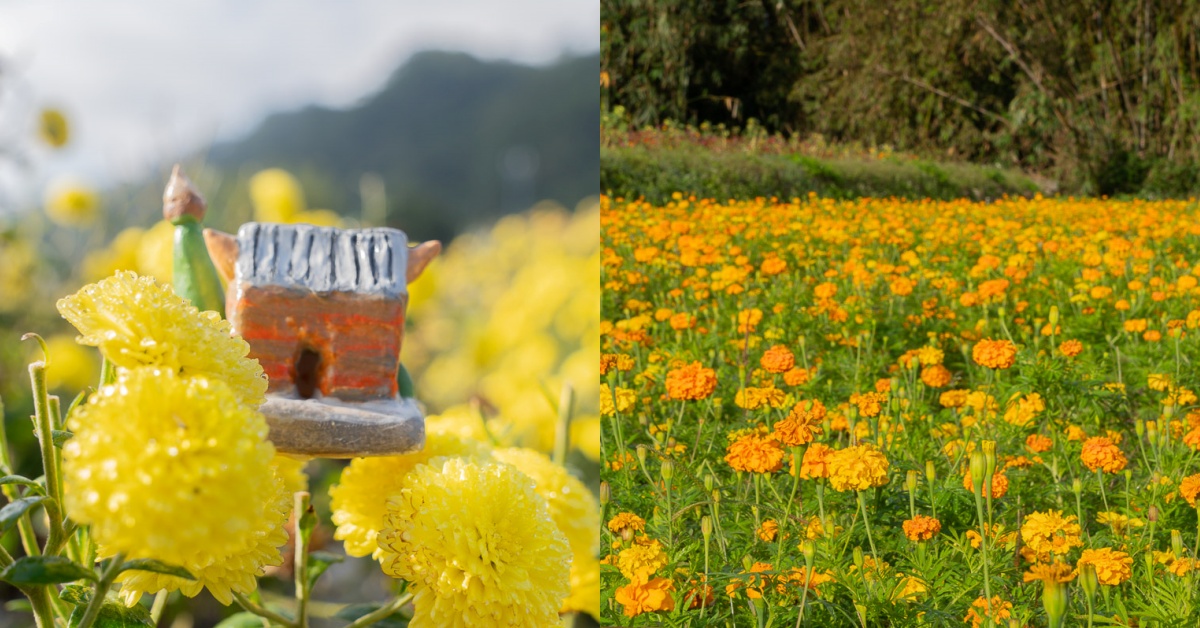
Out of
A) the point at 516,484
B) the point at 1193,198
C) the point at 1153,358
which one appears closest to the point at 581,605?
the point at 516,484

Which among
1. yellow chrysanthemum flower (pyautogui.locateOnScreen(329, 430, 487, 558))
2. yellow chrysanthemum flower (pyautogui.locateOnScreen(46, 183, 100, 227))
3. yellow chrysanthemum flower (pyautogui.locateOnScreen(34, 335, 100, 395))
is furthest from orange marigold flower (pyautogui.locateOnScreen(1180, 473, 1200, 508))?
yellow chrysanthemum flower (pyautogui.locateOnScreen(46, 183, 100, 227))

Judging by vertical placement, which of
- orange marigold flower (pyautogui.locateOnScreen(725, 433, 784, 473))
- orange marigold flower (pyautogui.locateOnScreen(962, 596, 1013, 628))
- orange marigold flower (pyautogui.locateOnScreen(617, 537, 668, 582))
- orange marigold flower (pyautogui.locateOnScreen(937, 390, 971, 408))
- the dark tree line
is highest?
the dark tree line

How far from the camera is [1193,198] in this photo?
1.84 metres

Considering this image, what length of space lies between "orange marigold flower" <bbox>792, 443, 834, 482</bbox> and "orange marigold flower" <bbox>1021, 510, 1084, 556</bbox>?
0.84 ft

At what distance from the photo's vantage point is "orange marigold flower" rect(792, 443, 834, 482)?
93 cm

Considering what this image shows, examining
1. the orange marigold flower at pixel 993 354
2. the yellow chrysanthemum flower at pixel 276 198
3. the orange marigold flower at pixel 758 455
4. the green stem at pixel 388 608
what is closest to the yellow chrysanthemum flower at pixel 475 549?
the green stem at pixel 388 608

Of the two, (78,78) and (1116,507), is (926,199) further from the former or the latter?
(78,78)

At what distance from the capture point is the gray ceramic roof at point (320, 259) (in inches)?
20.6

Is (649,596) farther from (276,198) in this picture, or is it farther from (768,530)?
(276,198)

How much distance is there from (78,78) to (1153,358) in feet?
5.58

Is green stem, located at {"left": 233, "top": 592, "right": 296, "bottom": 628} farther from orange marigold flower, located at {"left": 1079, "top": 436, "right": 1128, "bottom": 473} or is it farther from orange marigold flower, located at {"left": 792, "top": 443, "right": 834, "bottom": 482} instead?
orange marigold flower, located at {"left": 1079, "top": 436, "right": 1128, "bottom": 473}

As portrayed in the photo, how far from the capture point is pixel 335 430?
0.51m

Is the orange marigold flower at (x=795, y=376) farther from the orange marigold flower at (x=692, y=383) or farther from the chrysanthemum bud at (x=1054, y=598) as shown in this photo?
the chrysanthemum bud at (x=1054, y=598)

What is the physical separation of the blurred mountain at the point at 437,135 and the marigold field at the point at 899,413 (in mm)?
321
